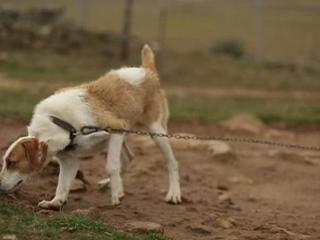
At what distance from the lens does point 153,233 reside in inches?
264

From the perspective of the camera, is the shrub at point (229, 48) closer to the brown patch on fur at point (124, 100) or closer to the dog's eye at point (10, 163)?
the brown patch on fur at point (124, 100)

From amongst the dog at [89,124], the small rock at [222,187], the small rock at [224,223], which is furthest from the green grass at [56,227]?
the small rock at [222,187]

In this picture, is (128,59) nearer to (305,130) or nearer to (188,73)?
(188,73)

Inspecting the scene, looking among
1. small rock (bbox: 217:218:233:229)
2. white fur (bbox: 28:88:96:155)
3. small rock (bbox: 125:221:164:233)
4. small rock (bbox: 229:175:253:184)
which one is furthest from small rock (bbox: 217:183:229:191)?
small rock (bbox: 125:221:164:233)

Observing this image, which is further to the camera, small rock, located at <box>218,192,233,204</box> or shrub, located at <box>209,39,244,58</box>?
shrub, located at <box>209,39,244,58</box>

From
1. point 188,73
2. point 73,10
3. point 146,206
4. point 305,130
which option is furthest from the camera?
point 73,10

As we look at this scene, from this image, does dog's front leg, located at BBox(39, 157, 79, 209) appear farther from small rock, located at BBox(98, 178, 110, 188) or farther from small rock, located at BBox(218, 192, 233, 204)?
small rock, located at BBox(218, 192, 233, 204)

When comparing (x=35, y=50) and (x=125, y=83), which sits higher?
(x=125, y=83)

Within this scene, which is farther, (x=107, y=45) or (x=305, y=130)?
(x=107, y=45)

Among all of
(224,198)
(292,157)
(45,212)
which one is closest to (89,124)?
(45,212)

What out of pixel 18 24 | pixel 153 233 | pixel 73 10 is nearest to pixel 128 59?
pixel 18 24

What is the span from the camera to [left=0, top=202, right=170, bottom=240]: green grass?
623 centimetres

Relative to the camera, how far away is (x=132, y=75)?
8.45 metres

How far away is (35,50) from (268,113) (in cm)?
884
